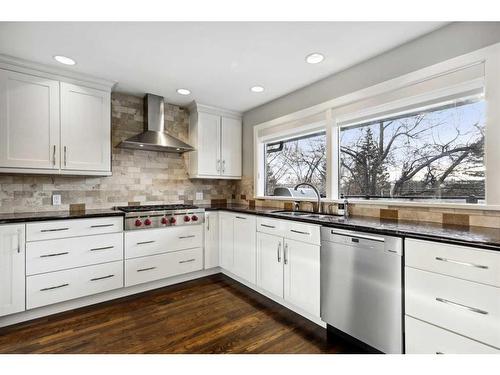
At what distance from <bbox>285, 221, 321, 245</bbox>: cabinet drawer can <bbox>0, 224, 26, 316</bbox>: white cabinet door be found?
232 centimetres

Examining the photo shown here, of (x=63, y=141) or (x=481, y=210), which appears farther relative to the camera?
(x=63, y=141)

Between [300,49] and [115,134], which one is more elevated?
[300,49]

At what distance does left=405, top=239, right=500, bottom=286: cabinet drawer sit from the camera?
1159 millimetres

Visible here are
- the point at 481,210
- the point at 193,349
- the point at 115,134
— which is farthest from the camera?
the point at 115,134

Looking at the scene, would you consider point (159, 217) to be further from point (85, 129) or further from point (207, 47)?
point (207, 47)

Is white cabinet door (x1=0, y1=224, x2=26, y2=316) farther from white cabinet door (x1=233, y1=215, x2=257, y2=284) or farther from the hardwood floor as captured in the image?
white cabinet door (x1=233, y1=215, x2=257, y2=284)

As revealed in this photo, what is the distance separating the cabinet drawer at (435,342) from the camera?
1.20 meters

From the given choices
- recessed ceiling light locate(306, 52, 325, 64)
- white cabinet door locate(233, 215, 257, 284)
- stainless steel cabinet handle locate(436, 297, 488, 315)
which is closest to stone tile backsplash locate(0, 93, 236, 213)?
white cabinet door locate(233, 215, 257, 284)

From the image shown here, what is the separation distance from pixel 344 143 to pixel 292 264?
1.41 metres

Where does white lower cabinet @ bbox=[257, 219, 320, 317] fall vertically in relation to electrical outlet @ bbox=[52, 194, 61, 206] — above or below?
below

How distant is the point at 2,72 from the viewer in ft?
7.18
